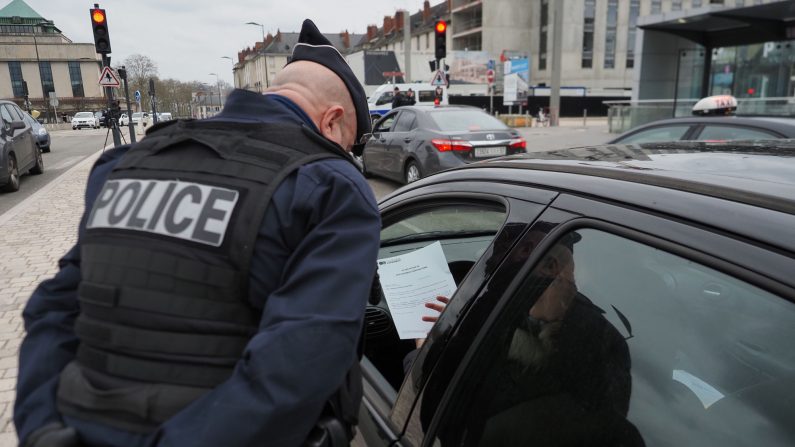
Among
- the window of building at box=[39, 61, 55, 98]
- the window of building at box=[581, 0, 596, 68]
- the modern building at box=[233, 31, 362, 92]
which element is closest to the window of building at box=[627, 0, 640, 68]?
the window of building at box=[581, 0, 596, 68]

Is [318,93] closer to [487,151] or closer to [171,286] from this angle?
[171,286]

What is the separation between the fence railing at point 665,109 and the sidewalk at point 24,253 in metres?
15.9

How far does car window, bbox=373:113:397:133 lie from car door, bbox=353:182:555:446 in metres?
8.23

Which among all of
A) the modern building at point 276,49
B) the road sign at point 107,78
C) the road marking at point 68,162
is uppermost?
the modern building at point 276,49

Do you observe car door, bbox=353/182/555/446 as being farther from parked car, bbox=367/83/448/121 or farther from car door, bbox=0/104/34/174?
parked car, bbox=367/83/448/121

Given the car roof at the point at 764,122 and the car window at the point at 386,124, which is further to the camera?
the car window at the point at 386,124

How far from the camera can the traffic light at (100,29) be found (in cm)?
1379

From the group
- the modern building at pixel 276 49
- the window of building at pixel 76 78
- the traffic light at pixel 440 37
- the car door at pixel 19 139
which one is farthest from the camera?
the modern building at pixel 276 49

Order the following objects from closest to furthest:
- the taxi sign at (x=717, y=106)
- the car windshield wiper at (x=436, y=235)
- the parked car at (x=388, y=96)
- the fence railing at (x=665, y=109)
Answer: the car windshield wiper at (x=436, y=235)
the taxi sign at (x=717, y=106)
the fence railing at (x=665, y=109)
the parked car at (x=388, y=96)

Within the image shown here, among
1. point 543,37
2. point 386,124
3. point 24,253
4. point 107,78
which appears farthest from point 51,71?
point 24,253

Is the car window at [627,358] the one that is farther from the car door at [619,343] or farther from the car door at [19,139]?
the car door at [19,139]

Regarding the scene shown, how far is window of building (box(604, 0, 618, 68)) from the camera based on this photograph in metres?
58.4

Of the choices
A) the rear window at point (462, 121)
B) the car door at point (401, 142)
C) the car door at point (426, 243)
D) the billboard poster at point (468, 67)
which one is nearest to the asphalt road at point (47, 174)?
the car door at point (401, 142)

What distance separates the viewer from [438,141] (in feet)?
28.6
